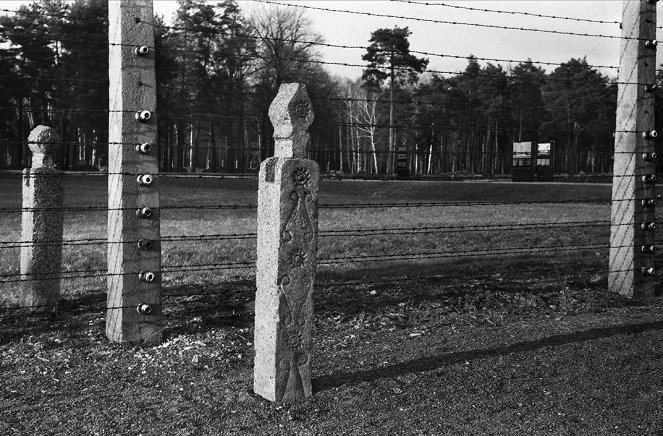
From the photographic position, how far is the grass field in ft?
16.2

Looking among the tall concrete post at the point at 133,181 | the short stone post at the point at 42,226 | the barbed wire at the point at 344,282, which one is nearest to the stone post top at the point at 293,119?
the tall concrete post at the point at 133,181

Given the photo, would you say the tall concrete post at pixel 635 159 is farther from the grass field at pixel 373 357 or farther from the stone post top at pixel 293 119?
the stone post top at pixel 293 119

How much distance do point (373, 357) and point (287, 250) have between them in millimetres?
1770

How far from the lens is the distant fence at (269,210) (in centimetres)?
507

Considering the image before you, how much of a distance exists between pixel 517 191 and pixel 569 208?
5286 mm

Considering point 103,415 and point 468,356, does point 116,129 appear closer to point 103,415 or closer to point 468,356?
point 103,415

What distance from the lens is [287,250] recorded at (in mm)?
5031

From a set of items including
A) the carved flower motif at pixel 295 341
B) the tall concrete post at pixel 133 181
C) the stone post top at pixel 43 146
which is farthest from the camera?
the stone post top at pixel 43 146

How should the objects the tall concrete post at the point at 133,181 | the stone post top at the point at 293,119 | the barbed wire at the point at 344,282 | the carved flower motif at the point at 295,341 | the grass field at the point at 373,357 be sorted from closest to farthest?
the grass field at the point at 373,357, the stone post top at the point at 293,119, the carved flower motif at the point at 295,341, the tall concrete post at the point at 133,181, the barbed wire at the point at 344,282

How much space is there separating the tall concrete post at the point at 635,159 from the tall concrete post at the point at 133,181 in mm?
6096

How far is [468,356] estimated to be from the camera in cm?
651

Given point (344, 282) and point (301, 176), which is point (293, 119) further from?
point (344, 282)

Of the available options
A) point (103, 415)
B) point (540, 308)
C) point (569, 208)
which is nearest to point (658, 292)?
point (540, 308)

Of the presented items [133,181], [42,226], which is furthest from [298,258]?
[42,226]
